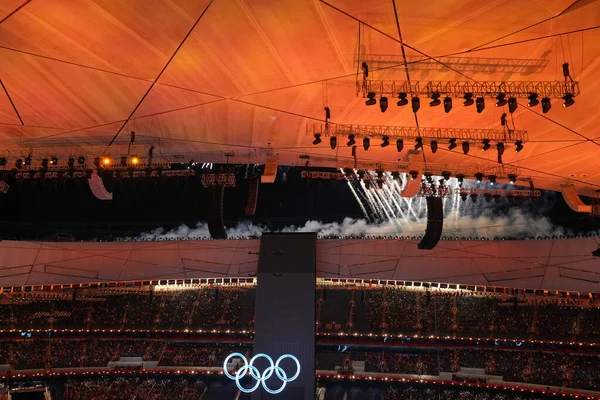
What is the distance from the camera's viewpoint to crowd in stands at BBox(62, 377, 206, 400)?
25.6 metres

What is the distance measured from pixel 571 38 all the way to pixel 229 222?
78.6 ft

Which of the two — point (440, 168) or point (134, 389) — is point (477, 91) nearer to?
point (440, 168)

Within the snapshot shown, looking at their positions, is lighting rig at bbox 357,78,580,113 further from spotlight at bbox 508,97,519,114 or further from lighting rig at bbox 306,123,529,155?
lighting rig at bbox 306,123,529,155

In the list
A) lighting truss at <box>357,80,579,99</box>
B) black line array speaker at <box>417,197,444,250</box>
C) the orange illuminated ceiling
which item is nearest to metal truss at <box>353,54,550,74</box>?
the orange illuminated ceiling

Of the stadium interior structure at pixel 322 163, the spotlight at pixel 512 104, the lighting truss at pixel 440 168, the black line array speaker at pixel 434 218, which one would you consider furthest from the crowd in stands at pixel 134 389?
the spotlight at pixel 512 104

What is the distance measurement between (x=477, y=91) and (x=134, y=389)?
79.5 feet

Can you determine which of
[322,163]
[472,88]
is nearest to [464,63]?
[472,88]

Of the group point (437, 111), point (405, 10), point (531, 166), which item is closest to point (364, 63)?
point (405, 10)

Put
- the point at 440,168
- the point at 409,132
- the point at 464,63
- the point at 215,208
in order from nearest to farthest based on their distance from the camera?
the point at 464,63
the point at 409,132
the point at 440,168
the point at 215,208

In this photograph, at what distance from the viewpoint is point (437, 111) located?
1159 centimetres

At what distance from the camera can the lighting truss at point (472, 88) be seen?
9.29 metres

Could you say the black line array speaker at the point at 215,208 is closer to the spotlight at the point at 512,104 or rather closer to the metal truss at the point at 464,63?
the metal truss at the point at 464,63

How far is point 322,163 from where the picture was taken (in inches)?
658

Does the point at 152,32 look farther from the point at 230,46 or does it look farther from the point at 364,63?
the point at 364,63
